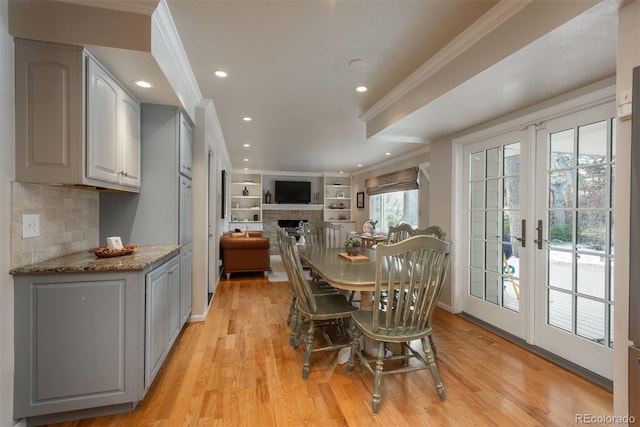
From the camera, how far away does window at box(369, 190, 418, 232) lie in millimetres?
6273

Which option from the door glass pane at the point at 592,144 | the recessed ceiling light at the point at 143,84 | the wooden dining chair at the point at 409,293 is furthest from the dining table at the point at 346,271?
the recessed ceiling light at the point at 143,84

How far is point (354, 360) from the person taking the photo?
2371mm

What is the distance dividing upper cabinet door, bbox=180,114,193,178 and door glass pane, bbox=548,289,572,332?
3482 mm

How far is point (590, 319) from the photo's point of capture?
224cm

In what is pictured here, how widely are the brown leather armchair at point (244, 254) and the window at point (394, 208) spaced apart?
124 inches

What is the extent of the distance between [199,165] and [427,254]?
2.59 meters

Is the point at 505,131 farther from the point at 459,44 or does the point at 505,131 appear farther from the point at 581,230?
the point at 459,44

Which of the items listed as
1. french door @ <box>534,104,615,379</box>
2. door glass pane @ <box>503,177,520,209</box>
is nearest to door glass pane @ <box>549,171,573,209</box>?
french door @ <box>534,104,615,379</box>

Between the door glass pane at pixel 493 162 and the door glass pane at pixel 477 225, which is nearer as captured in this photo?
the door glass pane at pixel 493 162

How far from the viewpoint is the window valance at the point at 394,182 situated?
573 centimetres

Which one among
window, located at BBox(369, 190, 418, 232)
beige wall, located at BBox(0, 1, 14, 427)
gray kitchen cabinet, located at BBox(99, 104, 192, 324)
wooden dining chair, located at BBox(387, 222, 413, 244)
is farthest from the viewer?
window, located at BBox(369, 190, 418, 232)

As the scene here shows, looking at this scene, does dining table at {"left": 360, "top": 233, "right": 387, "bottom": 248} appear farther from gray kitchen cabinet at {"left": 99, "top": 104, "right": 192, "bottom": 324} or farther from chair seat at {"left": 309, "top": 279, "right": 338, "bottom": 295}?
gray kitchen cabinet at {"left": 99, "top": 104, "right": 192, "bottom": 324}

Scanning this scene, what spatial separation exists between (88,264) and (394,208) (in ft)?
20.5

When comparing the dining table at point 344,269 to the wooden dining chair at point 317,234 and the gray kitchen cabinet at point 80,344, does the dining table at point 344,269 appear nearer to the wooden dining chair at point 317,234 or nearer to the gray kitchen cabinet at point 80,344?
the wooden dining chair at point 317,234
